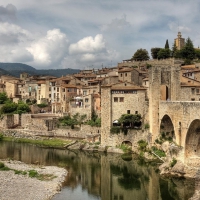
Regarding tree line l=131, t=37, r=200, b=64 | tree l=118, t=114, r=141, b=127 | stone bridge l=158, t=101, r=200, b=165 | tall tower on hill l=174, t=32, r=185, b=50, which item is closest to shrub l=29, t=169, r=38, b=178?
stone bridge l=158, t=101, r=200, b=165

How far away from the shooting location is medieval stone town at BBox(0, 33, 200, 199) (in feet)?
81.7

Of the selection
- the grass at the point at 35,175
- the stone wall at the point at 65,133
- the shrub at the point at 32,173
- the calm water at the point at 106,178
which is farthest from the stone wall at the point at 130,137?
the shrub at the point at 32,173

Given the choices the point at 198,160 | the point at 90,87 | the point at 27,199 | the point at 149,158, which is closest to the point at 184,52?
the point at 90,87

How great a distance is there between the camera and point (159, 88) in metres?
31.6

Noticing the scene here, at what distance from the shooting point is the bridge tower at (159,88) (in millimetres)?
31322

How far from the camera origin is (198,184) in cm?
1991

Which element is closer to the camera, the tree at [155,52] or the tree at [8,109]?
the tree at [8,109]

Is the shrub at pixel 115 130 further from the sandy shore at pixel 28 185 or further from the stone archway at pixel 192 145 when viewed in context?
the stone archway at pixel 192 145

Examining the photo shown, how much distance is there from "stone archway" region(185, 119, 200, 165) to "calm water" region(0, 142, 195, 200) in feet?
6.27

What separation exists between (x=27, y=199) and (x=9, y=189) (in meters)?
2.25

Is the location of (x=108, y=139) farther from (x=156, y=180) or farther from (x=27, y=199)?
(x=27, y=199)

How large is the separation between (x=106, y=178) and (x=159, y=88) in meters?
10.7

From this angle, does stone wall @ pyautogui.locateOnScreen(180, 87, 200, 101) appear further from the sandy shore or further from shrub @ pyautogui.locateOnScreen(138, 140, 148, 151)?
the sandy shore

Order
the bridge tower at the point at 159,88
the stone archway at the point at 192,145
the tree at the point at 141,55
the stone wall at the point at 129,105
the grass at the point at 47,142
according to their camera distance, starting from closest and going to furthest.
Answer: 1. the stone archway at the point at 192,145
2. the bridge tower at the point at 159,88
3. the stone wall at the point at 129,105
4. the grass at the point at 47,142
5. the tree at the point at 141,55
